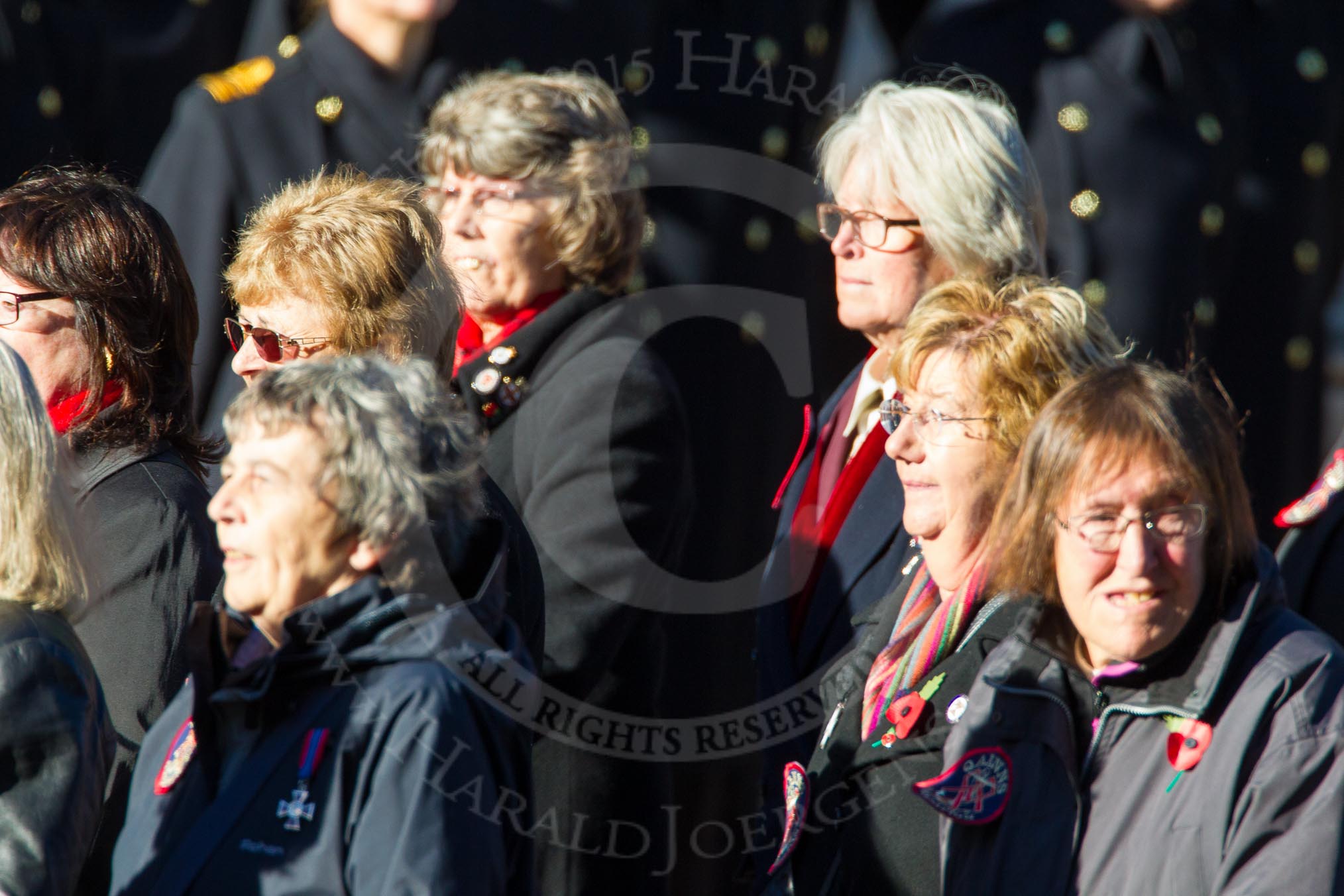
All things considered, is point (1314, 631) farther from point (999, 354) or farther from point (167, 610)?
point (167, 610)

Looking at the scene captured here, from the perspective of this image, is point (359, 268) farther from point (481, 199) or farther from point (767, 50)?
point (767, 50)

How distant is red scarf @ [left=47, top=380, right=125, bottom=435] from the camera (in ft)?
8.24

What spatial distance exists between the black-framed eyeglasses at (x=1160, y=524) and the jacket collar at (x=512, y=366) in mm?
1263

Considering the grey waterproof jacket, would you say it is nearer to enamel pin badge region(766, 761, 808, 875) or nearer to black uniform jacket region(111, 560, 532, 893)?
enamel pin badge region(766, 761, 808, 875)

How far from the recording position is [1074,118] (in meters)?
3.89

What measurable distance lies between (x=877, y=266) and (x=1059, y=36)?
124 centimetres

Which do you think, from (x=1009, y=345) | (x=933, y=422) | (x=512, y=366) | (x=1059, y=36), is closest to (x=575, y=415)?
(x=512, y=366)

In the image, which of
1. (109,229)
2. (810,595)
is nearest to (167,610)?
(109,229)

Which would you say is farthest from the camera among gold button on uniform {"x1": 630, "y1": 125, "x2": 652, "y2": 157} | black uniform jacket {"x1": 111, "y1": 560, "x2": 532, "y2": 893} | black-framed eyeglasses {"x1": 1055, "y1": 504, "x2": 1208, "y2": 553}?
gold button on uniform {"x1": 630, "y1": 125, "x2": 652, "y2": 157}

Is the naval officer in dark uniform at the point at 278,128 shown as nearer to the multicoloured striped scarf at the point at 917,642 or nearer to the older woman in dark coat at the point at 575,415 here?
the older woman in dark coat at the point at 575,415

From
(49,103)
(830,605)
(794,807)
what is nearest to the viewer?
(794,807)

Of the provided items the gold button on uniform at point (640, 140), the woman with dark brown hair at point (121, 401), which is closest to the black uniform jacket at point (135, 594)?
the woman with dark brown hair at point (121, 401)

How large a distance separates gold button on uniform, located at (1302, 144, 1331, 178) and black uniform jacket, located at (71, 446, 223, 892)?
9.44 feet

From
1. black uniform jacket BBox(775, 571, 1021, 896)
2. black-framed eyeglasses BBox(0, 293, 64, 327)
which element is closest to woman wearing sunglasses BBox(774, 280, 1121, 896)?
black uniform jacket BBox(775, 571, 1021, 896)
